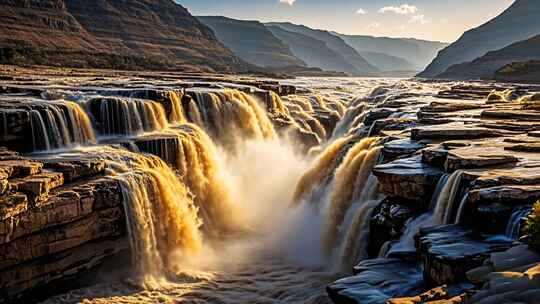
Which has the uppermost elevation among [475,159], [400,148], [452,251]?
[475,159]

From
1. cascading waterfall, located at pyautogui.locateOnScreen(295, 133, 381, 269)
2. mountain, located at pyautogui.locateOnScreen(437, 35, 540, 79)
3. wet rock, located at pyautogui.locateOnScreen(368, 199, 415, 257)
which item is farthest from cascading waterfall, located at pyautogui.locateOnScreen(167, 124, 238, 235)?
mountain, located at pyautogui.locateOnScreen(437, 35, 540, 79)

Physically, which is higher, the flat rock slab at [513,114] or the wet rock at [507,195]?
the flat rock slab at [513,114]

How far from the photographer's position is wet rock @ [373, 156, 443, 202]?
11891 mm

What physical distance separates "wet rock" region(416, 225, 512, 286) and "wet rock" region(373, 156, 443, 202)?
2.10m

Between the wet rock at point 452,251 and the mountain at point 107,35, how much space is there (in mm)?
49756

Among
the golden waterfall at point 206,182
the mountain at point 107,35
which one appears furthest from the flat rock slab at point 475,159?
the mountain at point 107,35

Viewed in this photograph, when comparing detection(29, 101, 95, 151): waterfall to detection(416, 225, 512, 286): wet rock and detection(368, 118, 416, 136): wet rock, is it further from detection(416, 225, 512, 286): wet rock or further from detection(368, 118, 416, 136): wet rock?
detection(416, 225, 512, 286): wet rock

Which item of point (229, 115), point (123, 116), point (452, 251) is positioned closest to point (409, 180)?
point (452, 251)

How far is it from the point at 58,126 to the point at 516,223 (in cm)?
1524

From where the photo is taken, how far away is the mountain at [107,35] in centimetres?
6658

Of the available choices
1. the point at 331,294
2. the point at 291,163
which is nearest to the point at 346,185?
the point at 331,294

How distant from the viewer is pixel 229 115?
2752 cm

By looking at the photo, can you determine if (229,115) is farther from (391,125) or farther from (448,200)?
(448,200)

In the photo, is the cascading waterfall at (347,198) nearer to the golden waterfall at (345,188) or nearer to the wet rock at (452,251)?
the golden waterfall at (345,188)
